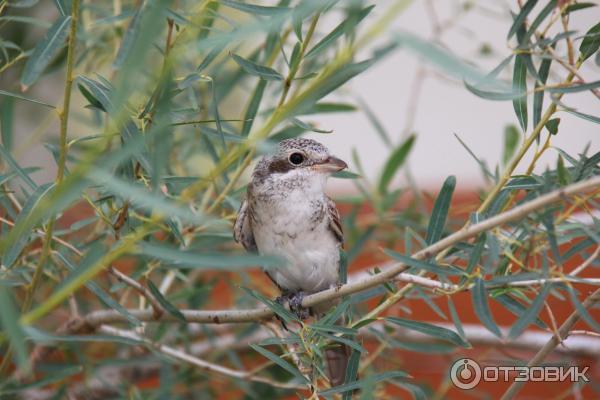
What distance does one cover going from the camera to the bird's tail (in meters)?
1.95

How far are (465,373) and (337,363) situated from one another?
542 millimetres

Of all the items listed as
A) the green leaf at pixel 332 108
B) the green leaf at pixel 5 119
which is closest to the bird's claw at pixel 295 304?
the green leaf at pixel 332 108

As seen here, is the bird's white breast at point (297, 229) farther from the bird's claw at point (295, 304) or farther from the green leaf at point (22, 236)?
the green leaf at point (22, 236)

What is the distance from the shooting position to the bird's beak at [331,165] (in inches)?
72.6

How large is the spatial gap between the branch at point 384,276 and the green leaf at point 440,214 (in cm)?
9

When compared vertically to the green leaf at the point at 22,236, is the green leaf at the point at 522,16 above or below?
above

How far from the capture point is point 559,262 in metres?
1.02

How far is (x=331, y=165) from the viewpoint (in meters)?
1.87

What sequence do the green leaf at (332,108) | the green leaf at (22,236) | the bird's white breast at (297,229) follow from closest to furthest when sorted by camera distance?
the green leaf at (22,236)
the green leaf at (332,108)
the bird's white breast at (297,229)

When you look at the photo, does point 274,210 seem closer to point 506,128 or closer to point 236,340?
point 236,340

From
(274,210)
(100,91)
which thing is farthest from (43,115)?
(100,91)

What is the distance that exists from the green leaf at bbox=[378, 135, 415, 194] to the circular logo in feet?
1.65

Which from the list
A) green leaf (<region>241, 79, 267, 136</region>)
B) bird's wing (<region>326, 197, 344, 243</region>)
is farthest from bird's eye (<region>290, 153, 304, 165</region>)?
green leaf (<region>241, 79, 267, 136</region>)

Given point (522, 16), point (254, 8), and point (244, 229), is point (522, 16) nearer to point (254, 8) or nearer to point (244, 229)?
point (254, 8)
